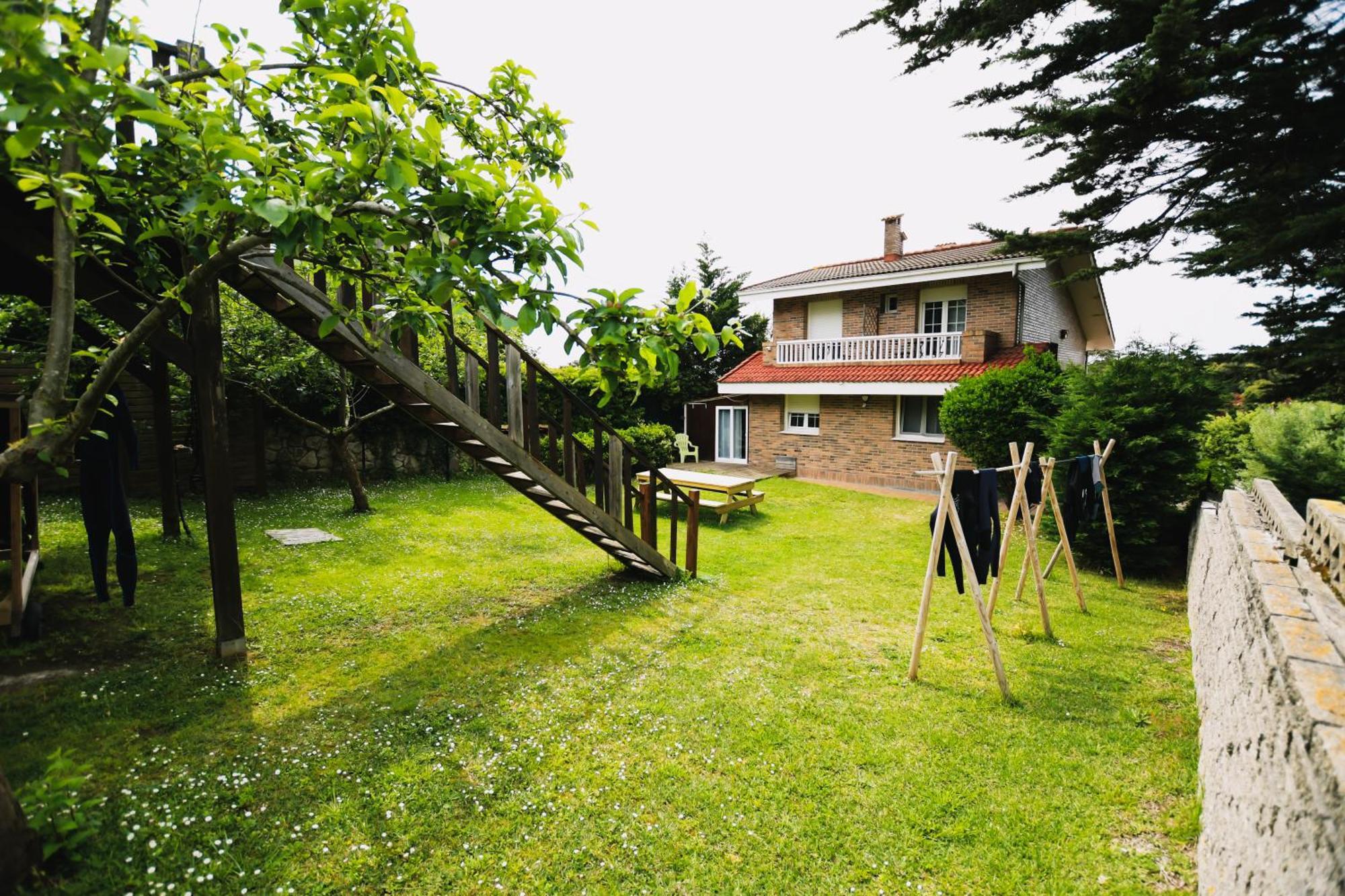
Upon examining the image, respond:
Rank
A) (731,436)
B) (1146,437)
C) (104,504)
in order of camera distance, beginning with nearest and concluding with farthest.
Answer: (104,504)
(1146,437)
(731,436)

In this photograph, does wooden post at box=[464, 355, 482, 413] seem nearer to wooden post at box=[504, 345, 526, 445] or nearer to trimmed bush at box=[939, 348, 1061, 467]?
wooden post at box=[504, 345, 526, 445]

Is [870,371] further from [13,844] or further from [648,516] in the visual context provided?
[13,844]

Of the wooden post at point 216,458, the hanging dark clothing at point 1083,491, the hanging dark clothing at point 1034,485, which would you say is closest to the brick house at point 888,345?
the hanging dark clothing at point 1034,485

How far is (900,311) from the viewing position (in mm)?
17391

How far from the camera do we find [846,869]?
2.89 meters

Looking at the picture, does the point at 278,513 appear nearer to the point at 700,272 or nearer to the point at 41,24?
the point at 41,24

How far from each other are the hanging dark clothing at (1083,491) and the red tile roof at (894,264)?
883 centimetres

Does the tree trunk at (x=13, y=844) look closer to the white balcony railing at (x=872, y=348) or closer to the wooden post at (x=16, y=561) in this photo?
the wooden post at (x=16, y=561)

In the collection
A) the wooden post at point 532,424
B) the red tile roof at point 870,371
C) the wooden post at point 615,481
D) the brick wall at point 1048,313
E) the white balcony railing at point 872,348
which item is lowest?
the wooden post at point 615,481

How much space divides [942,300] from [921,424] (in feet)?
12.2

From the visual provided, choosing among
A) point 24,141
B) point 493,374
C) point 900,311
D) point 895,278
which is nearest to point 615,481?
point 493,374

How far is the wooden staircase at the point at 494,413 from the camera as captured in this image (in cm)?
473

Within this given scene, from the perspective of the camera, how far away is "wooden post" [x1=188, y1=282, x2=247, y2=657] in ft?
14.9

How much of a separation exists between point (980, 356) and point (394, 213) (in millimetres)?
15767
